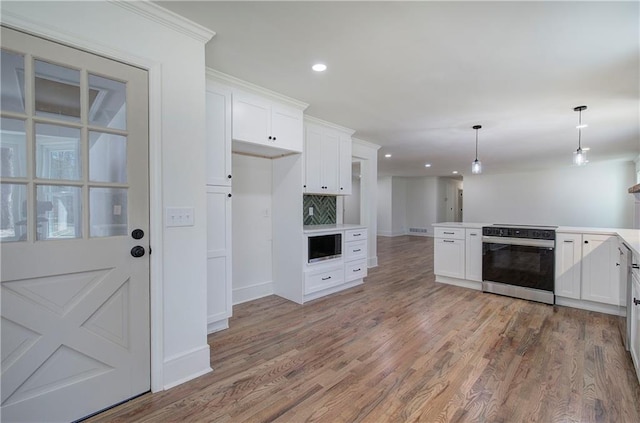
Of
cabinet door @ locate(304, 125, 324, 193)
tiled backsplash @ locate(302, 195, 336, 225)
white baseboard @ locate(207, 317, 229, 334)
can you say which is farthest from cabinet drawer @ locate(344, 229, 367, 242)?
white baseboard @ locate(207, 317, 229, 334)

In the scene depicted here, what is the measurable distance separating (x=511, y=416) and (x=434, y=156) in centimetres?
616

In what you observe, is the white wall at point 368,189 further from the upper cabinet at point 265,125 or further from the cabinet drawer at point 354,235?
the upper cabinet at point 265,125

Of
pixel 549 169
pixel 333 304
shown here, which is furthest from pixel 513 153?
pixel 333 304

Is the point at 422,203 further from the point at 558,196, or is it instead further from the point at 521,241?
the point at 521,241

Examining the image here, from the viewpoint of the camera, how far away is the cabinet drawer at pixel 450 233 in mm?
4275

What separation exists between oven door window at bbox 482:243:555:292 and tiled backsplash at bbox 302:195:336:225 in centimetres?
231

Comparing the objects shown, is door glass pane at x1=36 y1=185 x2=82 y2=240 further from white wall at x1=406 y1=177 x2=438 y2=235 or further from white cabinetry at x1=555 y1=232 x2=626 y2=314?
white wall at x1=406 y1=177 x2=438 y2=235

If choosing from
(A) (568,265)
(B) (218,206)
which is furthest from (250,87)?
(A) (568,265)

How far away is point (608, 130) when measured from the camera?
4.59 meters

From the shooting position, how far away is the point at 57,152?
1.58 m

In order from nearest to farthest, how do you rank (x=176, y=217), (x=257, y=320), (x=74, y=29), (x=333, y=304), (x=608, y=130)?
(x=74, y=29) → (x=176, y=217) → (x=257, y=320) → (x=333, y=304) → (x=608, y=130)

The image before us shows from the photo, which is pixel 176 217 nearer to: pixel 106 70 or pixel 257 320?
pixel 106 70

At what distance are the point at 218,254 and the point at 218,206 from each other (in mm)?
464

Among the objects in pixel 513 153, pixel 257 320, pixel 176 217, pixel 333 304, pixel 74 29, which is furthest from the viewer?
pixel 513 153
